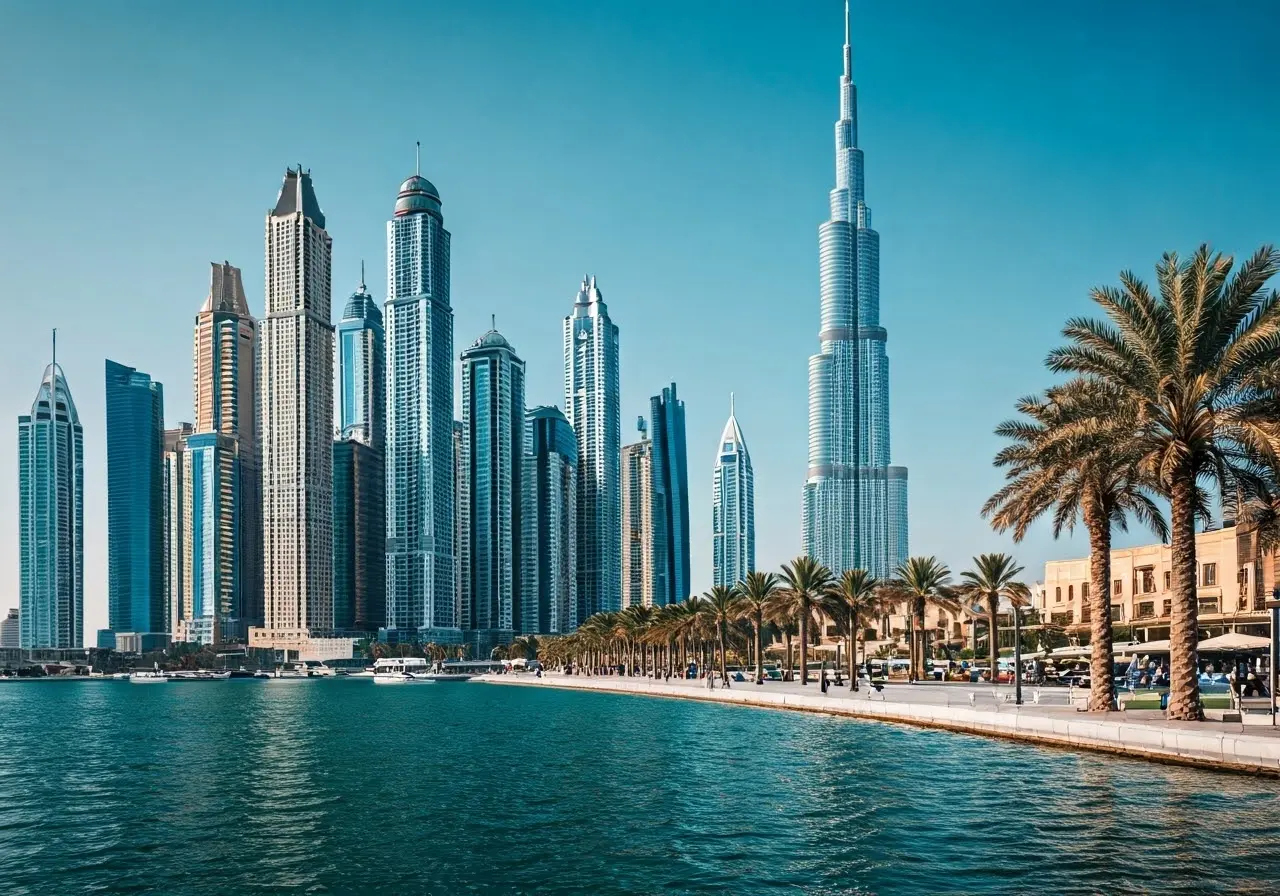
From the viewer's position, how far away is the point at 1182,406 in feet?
114

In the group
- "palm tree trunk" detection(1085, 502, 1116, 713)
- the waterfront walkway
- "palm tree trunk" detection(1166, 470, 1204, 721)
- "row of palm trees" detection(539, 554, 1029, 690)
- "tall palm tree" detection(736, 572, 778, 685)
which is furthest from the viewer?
"tall palm tree" detection(736, 572, 778, 685)

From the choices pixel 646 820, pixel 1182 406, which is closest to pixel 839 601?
pixel 1182 406

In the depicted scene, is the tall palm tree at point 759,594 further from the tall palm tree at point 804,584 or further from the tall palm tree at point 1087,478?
the tall palm tree at point 1087,478

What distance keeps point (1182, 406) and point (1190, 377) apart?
2.96 ft

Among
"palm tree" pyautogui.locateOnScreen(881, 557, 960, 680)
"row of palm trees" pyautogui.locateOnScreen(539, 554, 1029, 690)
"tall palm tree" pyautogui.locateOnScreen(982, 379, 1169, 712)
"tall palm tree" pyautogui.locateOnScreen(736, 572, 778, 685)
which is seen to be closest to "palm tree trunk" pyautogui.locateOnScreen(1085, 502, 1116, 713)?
"tall palm tree" pyautogui.locateOnScreen(982, 379, 1169, 712)

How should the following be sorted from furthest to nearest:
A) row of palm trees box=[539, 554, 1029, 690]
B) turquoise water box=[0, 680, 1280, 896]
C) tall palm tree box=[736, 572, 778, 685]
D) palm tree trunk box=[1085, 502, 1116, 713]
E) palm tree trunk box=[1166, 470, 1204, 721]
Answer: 1. tall palm tree box=[736, 572, 778, 685]
2. row of palm trees box=[539, 554, 1029, 690]
3. palm tree trunk box=[1085, 502, 1116, 713]
4. palm tree trunk box=[1166, 470, 1204, 721]
5. turquoise water box=[0, 680, 1280, 896]

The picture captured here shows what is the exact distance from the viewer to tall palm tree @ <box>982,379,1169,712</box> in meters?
37.4

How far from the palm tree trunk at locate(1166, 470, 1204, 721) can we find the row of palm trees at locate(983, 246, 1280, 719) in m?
0.04

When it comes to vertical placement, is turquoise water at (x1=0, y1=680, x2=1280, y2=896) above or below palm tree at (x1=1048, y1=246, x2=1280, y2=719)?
below

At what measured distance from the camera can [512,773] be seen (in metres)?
38.1

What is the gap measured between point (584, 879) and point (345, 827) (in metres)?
8.58

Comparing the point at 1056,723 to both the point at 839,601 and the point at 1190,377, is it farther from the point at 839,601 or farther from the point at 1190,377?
the point at 839,601

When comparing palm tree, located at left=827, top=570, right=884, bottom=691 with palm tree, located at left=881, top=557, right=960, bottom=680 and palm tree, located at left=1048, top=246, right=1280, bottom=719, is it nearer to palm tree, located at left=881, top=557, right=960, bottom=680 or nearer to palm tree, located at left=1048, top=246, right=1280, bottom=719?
palm tree, located at left=881, top=557, right=960, bottom=680

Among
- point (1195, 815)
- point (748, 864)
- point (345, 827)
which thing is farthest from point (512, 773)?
point (1195, 815)
